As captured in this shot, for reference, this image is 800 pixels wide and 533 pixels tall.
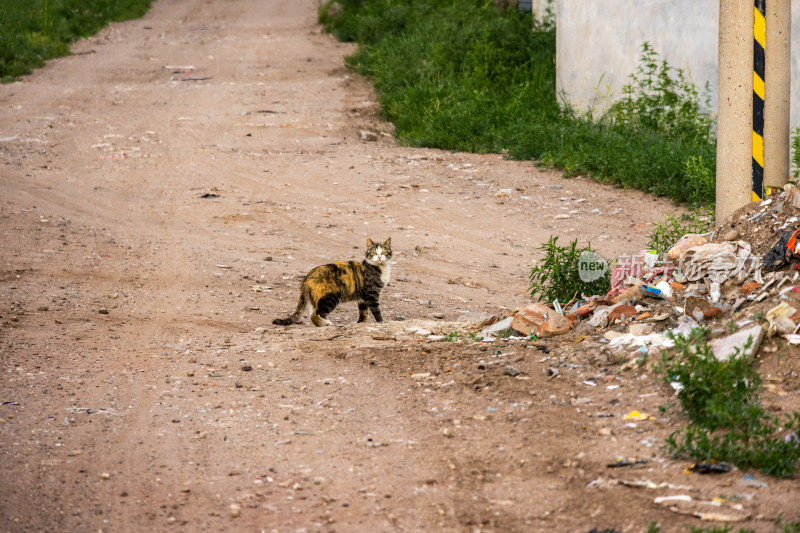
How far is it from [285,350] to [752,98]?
3.66 meters

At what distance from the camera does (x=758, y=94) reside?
19.6ft

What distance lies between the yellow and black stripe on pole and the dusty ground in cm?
212

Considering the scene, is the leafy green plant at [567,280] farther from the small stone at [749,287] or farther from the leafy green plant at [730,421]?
the leafy green plant at [730,421]

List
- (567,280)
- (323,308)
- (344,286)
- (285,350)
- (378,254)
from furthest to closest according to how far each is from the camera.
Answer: (378,254), (344,286), (323,308), (567,280), (285,350)

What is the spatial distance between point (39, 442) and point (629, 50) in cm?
976

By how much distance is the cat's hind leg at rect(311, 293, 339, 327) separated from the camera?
6.45m

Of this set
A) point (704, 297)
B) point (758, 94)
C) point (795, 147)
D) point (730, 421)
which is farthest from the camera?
point (795, 147)

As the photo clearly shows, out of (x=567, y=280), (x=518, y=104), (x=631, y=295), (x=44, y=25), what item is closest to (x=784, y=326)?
(x=631, y=295)

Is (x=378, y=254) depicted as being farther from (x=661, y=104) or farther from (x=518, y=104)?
(x=518, y=104)

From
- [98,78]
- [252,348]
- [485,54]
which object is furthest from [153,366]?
[98,78]

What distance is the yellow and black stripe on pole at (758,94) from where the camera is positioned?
5.83 meters

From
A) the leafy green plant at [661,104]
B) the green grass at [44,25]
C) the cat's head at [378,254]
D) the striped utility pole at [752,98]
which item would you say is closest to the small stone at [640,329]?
the striped utility pole at [752,98]

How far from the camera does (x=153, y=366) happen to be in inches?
214

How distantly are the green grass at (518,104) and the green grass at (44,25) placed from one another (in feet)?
20.5
